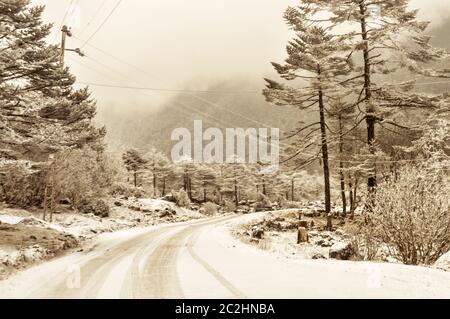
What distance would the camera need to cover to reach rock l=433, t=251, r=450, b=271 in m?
9.61

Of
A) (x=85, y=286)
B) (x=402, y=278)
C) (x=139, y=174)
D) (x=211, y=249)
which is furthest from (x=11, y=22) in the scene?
(x=139, y=174)

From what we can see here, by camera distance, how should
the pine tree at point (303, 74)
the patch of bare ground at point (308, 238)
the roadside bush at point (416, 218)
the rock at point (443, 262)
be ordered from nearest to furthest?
the rock at point (443, 262) → the roadside bush at point (416, 218) → the patch of bare ground at point (308, 238) → the pine tree at point (303, 74)

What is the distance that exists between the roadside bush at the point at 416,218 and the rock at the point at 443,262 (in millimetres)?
410

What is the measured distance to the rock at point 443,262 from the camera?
9.61m

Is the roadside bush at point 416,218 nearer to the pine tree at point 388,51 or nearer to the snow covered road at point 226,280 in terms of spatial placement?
the snow covered road at point 226,280

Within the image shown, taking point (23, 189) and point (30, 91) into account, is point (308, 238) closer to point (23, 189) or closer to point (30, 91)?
point (30, 91)

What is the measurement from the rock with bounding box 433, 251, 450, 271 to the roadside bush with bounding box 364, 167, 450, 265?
41 cm

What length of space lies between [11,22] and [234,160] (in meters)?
70.5

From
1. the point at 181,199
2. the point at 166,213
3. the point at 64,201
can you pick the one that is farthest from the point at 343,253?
the point at 181,199

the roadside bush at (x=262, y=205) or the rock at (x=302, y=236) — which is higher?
the rock at (x=302, y=236)

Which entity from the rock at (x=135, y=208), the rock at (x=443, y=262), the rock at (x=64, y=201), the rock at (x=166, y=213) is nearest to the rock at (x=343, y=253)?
the rock at (x=443, y=262)

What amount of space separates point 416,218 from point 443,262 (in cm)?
116

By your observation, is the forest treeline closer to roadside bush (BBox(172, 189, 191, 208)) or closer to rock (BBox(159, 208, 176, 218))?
rock (BBox(159, 208, 176, 218))
